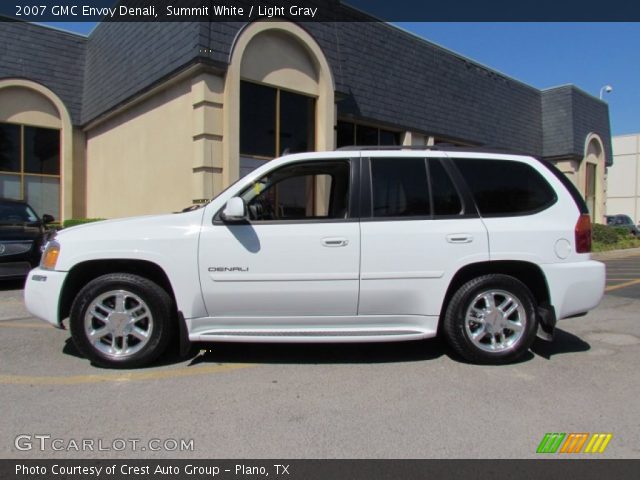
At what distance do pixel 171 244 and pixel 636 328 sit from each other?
5.53 metres

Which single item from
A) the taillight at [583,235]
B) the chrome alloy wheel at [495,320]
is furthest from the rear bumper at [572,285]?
the chrome alloy wheel at [495,320]

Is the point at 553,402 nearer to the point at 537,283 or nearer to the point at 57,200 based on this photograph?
the point at 537,283

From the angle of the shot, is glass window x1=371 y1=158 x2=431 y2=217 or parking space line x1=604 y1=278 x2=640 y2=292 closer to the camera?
glass window x1=371 y1=158 x2=431 y2=217

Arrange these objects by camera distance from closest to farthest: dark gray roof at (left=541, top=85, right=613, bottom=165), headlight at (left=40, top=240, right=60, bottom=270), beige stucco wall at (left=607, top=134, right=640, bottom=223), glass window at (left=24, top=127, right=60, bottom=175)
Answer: headlight at (left=40, top=240, right=60, bottom=270), glass window at (left=24, top=127, right=60, bottom=175), dark gray roof at (left=541, top=85, right=613, bottom=165), beige stucco wall at (left=607, top=134, right=640, bottom=223)

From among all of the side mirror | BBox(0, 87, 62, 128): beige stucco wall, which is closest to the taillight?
the side mirror

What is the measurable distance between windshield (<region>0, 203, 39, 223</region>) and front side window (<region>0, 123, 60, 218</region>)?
6.66m

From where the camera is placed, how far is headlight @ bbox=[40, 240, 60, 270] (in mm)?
4355

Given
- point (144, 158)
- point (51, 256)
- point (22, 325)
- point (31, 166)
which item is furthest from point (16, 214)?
point (31, 166)

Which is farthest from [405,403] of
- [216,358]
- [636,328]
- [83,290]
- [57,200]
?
[57,200]

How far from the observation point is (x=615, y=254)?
18.5 meters

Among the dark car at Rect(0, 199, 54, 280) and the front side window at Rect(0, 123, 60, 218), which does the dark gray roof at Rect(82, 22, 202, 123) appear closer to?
the front side window at Rect(0, 123, 60, 218)

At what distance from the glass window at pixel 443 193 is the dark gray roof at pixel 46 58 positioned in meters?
15.6

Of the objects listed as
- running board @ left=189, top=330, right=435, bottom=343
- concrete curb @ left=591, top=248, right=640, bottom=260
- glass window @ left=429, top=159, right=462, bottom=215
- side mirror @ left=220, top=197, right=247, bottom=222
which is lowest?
running board @ left=189, top=330, right=435, bottom=343

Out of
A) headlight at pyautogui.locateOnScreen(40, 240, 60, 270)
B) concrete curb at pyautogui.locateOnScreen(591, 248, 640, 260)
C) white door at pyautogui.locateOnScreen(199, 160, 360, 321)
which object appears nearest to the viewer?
white door at pyautogui.locateOnScreen(199, 160, 360, 321)
